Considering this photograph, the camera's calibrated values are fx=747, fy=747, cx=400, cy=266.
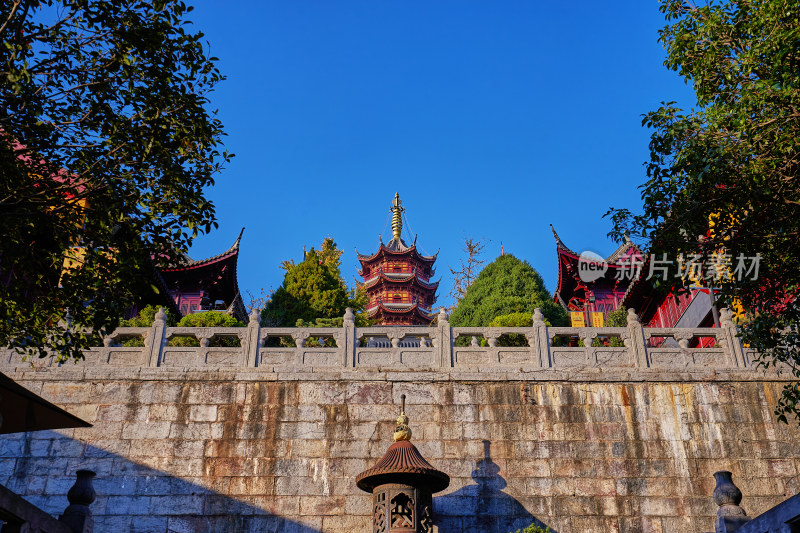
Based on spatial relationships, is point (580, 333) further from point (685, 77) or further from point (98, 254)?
point (98, 254)

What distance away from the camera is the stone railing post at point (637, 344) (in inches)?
541

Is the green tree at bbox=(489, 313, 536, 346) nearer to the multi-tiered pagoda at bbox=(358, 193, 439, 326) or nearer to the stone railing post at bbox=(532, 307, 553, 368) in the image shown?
the stone railing post at bbox=(532, 307, 553, 368)

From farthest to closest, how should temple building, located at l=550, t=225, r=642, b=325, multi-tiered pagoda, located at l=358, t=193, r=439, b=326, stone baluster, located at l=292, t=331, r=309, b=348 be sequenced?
1. multi-tiered pagoda, located at l=358, t=193, r=439, b=326
2. temple building, located at l=550, t=225, r=642, b=325
3. stone baluster, located at l=292, t=331, r=309, b=348

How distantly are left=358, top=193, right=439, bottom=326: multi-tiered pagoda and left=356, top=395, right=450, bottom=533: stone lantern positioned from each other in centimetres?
2735

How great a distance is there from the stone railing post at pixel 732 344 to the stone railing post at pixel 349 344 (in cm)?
676

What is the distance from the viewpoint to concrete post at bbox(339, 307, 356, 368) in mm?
13758

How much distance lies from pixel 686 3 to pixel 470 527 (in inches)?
333

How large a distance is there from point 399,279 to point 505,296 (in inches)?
543

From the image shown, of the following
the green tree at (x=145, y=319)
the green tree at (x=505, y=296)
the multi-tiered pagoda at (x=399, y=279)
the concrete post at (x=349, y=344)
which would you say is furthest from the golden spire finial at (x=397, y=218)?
the concrete post at (x=349, y=344)

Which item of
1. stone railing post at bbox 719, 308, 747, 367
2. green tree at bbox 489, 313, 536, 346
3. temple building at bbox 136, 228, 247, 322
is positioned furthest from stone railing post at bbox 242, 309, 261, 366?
temple building at bbox 136, 228, 247, 322

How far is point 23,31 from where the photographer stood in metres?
7.63

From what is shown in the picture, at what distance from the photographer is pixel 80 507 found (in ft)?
30.2

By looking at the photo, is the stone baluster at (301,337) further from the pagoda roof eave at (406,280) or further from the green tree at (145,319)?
the pagoda roof eave at (406,280)

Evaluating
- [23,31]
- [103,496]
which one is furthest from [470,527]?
[23,31]
